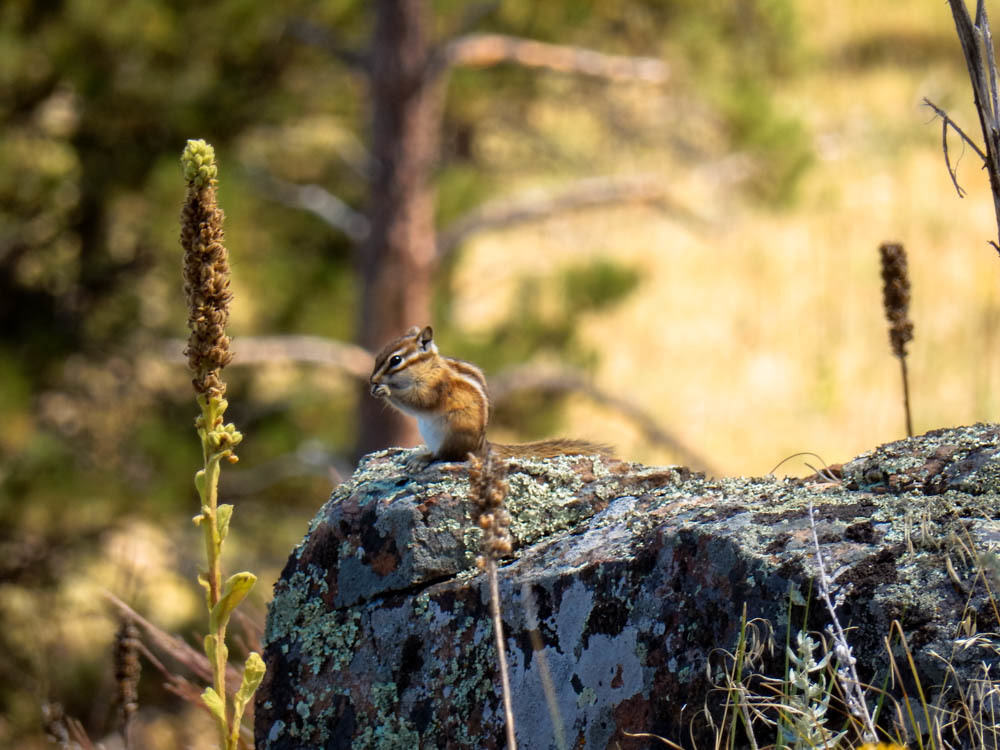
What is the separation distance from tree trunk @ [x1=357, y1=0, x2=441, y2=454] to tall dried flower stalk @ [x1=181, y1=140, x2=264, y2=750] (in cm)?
624

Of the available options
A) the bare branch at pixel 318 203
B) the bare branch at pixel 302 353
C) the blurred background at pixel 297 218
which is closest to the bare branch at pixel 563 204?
the blurred background at pixel 297 218

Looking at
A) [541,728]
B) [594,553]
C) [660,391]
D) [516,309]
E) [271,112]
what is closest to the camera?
[541,728]

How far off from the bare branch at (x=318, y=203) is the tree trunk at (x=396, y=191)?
0.71 feet

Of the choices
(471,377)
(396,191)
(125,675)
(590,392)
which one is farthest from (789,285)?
(125,675)

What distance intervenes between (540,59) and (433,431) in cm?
597

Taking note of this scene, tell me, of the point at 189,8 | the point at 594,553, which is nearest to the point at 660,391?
the point at 189,8

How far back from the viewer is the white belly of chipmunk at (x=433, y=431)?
2895 mm

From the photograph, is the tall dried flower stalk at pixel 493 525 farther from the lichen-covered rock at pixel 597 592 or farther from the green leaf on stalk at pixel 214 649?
the green leaf on stalk at pixel 214 649

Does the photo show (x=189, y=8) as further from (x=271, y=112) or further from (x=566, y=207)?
(x=566, y=207)

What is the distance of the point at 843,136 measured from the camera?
375 inches

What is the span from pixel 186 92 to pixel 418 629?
Result: 23.2 ft

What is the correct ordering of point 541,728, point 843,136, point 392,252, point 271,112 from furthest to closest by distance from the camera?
point 843,136
point 271,112
point 392,252
point 541,728

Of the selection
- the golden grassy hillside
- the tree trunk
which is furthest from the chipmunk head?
the golden grassy hillside

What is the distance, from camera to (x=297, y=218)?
9.14 metres
